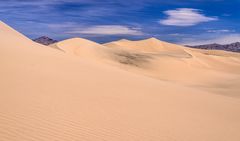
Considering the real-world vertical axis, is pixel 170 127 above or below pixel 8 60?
below

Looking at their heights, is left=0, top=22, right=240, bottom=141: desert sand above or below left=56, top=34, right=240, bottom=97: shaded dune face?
above

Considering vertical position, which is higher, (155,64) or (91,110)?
(91,110)

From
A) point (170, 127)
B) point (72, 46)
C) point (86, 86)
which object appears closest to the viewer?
point (170, 127)

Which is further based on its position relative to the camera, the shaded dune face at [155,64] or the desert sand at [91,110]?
the shaded dune face at [155,64]

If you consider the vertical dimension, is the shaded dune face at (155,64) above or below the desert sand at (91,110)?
below

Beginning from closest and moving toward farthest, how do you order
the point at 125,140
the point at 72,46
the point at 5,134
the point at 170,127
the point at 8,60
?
the point at 5,134
the point at 125,140
the point at 170,127
the point at 8,60
the point at 72,46

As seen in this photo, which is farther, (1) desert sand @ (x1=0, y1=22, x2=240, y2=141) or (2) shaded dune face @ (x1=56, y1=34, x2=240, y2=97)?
(2) shaded dune face @ (x1=56, y1=34, x2=240, y2=97)

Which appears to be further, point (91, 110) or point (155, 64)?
point (155, 64)

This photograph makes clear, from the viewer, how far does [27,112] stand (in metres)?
7.20

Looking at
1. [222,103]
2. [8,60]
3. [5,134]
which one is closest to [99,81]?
[8,60]

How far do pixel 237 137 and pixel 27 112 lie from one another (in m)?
4.84

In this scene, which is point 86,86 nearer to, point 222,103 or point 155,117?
point 155,117

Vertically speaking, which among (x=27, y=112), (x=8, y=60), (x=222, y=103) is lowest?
(x=222, y=103)

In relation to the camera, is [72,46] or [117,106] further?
[72,46]
